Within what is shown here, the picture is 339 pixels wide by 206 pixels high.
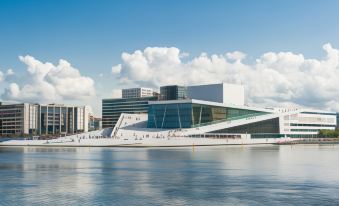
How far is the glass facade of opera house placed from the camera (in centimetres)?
16275

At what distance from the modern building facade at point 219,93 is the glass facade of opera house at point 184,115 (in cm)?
1066

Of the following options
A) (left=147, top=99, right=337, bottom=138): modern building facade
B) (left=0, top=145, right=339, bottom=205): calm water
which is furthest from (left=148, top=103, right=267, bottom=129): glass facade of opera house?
(left=0, top=145, right=339, bottom=205): calm water

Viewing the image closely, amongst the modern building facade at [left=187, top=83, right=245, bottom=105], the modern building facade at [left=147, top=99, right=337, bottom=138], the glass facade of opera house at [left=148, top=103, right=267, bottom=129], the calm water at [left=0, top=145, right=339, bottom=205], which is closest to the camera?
the calm water at [left=0, top=145, right=339, bottom=205]

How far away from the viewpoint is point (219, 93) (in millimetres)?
183375

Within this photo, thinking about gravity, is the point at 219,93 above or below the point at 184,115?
above

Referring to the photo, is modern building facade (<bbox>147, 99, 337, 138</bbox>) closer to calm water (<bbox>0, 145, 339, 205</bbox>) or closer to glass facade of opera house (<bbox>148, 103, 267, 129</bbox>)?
glass facade of opera house (<bbox>148, 103, 267, 129</bbox>)

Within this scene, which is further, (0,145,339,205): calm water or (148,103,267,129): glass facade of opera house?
(148,103,267,129): glass facade of opera house

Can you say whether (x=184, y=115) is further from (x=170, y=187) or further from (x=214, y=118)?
(x=170, y=187)

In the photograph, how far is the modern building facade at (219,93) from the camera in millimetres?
183000

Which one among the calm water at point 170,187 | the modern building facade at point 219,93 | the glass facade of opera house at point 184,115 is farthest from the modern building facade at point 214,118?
the calm water at point 170,187

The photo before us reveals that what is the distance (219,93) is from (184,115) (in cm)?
2447

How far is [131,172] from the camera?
5347cm

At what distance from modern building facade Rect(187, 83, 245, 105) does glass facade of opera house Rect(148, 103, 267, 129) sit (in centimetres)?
1066

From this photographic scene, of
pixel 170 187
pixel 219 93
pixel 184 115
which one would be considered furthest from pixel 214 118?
pixel 170 187
